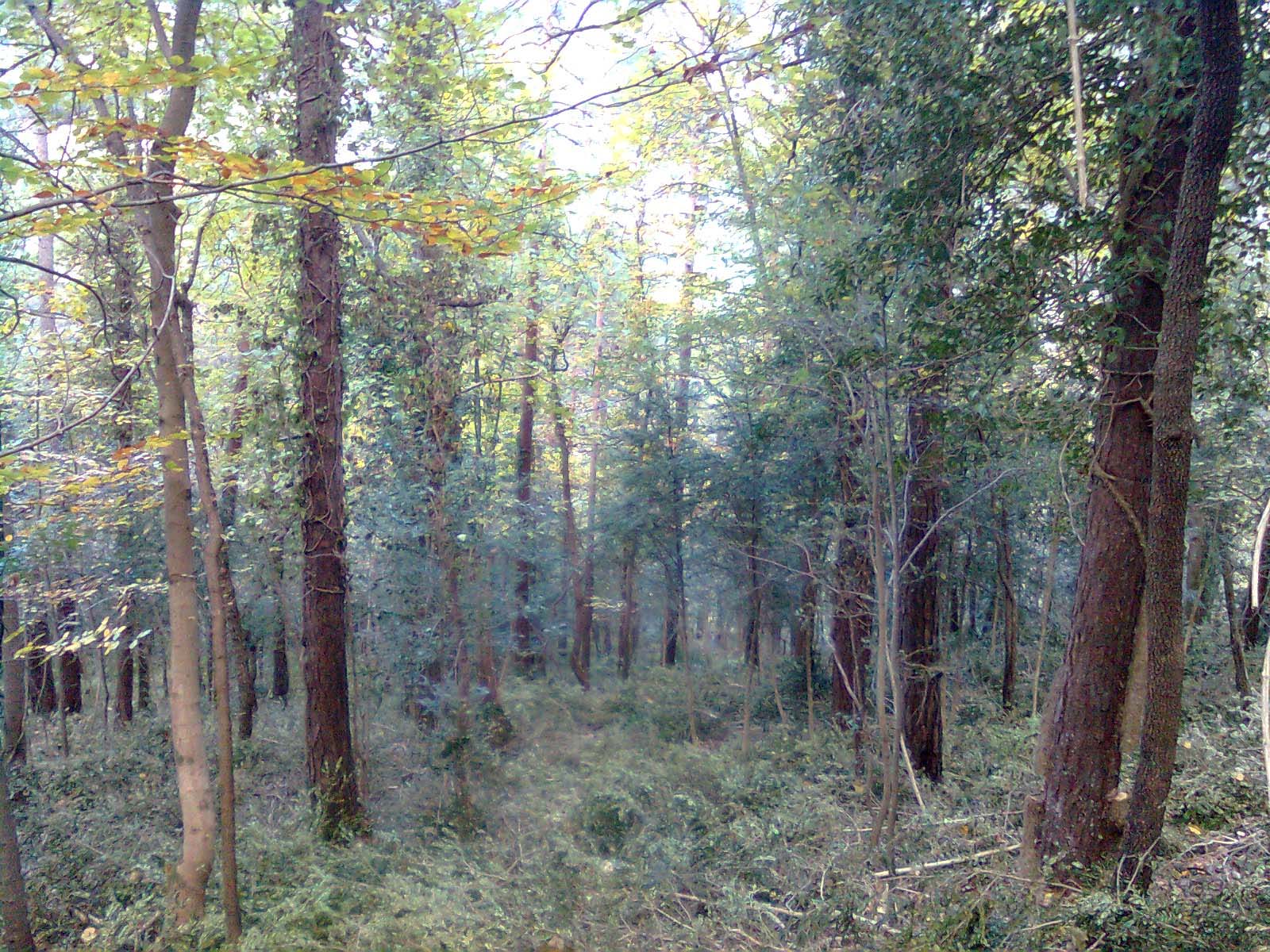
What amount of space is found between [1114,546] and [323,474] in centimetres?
676

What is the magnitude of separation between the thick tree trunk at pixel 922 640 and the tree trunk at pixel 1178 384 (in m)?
4.38

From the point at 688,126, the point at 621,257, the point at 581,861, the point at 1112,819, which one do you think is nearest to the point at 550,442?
the point at 621,257

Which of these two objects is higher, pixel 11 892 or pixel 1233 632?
pixel 11 892

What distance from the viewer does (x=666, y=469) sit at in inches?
559

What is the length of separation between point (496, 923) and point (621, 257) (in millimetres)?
16713

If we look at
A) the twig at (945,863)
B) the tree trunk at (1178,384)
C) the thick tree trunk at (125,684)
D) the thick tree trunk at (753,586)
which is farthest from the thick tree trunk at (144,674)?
the tree trunk at (1178,384)

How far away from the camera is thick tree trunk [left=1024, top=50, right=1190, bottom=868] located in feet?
14.4

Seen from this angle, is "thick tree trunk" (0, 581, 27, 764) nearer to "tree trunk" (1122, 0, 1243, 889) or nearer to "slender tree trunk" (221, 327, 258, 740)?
"slender tree trunk" (221, 327, 258, 740)

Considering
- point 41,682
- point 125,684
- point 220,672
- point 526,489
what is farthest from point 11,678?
point 526,489

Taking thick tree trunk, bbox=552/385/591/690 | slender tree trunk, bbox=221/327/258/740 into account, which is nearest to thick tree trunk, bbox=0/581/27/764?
slender tree trunk, bbox=221/327/258/740

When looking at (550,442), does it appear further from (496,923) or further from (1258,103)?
(1258,103)

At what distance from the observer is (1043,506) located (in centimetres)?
1095

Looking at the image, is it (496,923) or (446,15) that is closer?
(446,15)

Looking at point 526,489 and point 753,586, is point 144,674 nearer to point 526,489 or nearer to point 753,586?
point 526,489
